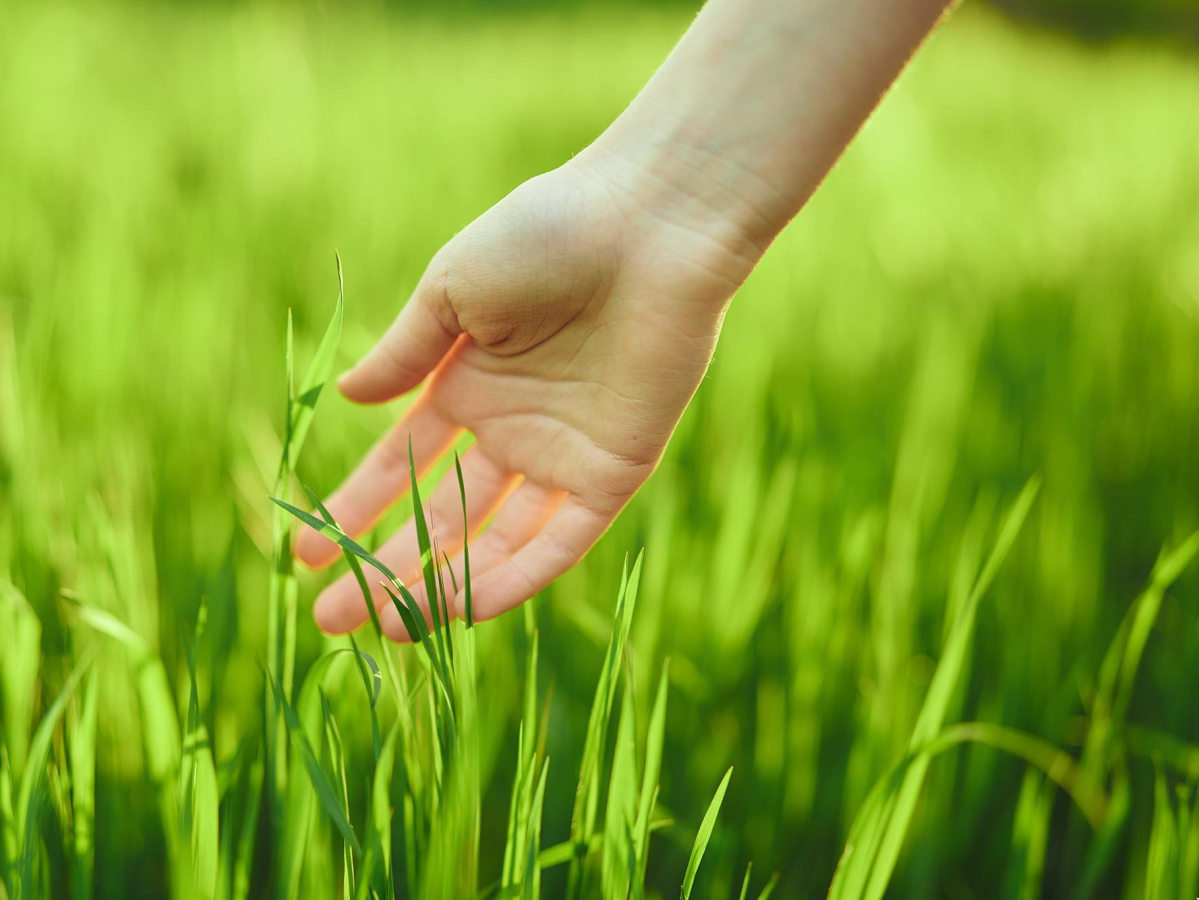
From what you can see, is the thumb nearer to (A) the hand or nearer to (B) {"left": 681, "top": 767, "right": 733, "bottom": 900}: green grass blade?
(A) the hand

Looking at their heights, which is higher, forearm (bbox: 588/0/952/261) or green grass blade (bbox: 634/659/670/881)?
forearm (bbox: 588/0/952/261)

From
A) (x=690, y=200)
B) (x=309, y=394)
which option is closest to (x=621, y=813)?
(x=309, y=394)

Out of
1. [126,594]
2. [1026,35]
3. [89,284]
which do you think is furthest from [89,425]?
[1026,35]

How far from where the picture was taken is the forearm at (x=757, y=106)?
0.65 m

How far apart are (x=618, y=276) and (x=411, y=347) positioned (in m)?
0.16

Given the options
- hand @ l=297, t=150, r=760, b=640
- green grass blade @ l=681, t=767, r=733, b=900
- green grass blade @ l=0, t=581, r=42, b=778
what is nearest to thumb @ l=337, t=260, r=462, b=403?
hand @ l=297, t=150, r=760, b=640

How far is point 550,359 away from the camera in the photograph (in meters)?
0.73

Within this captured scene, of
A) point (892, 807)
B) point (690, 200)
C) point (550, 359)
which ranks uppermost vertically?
point (690, 200)

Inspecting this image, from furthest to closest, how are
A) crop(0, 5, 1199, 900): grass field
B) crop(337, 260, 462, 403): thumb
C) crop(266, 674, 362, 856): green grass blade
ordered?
crop(337, 260, 462, 403): thumb, crop(0, 5, 1199, 900): grass field, crop(266, 674, 362, 856): green grass blade

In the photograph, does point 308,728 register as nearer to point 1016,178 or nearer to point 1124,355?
point 1124,355

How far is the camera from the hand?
0.65 m

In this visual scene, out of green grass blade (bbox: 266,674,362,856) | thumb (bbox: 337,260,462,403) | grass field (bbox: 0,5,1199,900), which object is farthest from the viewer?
thumb (bbox: 337,260,462,403)

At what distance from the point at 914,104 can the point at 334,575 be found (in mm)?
3427

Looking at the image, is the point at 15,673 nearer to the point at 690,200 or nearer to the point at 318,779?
the point at 318,779
